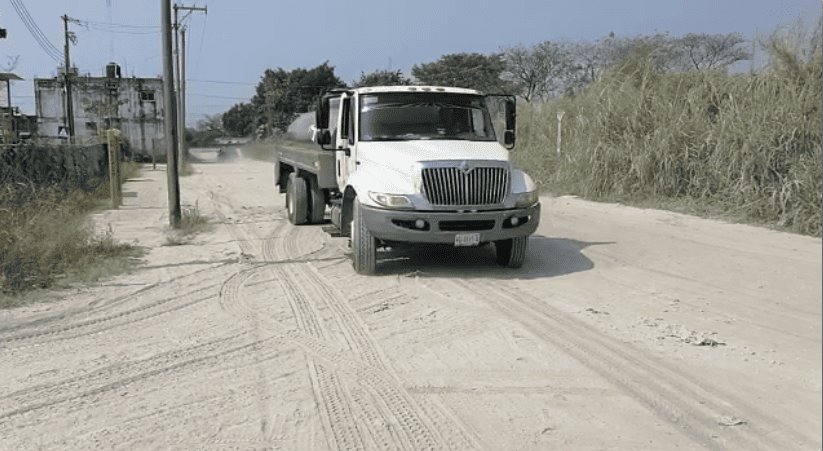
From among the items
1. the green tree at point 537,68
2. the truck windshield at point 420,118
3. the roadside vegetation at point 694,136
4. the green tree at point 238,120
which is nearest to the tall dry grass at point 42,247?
the truck windshield at point 420,118

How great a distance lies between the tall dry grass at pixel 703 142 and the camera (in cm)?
1266

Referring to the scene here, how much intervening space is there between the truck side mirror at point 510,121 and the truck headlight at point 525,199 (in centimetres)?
158

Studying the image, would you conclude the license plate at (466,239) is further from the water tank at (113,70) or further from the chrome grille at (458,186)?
the water tank at (113,70)

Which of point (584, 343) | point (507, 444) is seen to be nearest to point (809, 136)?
point (584, 343)

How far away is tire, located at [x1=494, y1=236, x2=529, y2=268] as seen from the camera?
8797 mm

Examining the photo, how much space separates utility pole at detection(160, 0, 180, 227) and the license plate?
22.4 ft

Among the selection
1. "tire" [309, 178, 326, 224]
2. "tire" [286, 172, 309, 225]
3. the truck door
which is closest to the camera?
the truck door

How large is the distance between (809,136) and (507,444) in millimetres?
11187

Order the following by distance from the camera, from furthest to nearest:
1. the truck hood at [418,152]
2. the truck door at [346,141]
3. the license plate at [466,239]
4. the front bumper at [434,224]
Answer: the truck door at [346,141] → the truck hood at [418,152] → the license plate at [466,239] → the front bumper at [434,224]

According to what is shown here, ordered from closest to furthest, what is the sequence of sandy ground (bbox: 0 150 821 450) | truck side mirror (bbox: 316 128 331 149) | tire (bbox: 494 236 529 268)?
sandy ground (bbox: 0 150 821 450) → tire (bbox: 494 236 529 268) → truck side mirror (bbox: 316 128 331 149)

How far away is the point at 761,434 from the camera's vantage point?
13.7 feet

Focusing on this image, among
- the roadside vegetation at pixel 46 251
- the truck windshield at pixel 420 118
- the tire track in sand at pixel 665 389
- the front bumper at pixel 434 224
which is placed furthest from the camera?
the truck windshield at pixel 420 118

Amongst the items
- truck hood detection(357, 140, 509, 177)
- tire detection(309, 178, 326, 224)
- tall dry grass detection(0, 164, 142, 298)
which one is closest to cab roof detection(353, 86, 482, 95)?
truck hood detection(357, 140, 509, 177)

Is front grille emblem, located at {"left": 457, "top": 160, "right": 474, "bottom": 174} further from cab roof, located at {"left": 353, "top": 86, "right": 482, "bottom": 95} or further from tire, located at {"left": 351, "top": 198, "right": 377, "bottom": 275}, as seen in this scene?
cab roof, located at {"left": 353, "top": 86, "right": 482, "bottom": 95}
